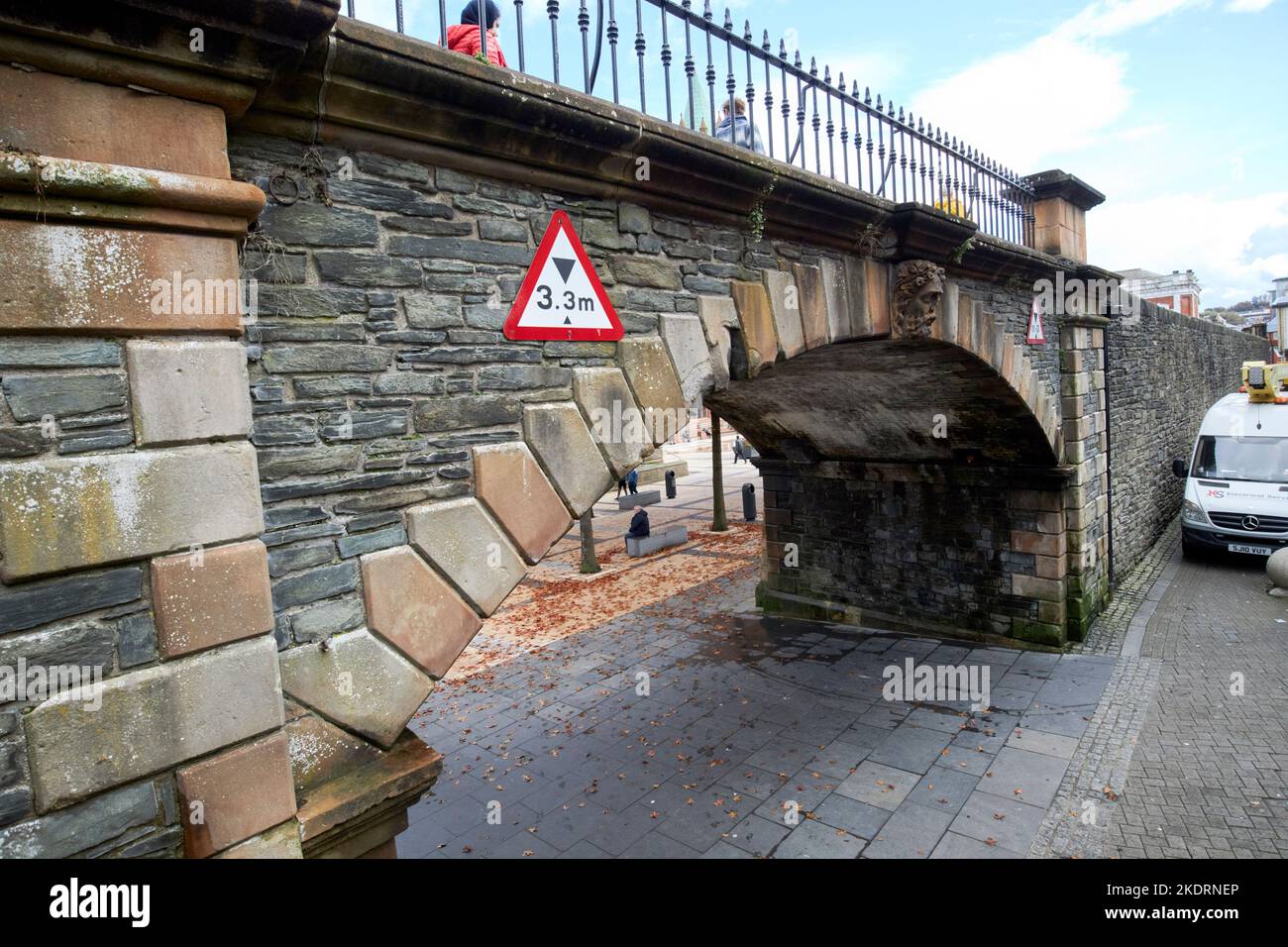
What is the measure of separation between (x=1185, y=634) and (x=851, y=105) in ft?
23.3

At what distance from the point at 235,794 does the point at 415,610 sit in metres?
0.83

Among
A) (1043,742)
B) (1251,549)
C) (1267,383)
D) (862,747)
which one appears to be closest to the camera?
(1043,742)

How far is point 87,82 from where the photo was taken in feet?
6.41

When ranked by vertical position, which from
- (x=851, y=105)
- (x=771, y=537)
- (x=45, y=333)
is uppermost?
(x=851, y=105)

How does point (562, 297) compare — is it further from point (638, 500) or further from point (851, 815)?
point (638, 500)

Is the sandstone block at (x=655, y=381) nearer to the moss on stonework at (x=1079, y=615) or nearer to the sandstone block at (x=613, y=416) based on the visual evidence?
the sandstone block at (x=613, y=416)

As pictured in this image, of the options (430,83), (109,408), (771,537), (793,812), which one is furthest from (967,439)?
(109,408)

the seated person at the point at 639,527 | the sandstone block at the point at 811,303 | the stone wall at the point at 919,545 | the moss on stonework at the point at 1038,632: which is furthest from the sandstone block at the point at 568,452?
the seated person at the point at 639,527

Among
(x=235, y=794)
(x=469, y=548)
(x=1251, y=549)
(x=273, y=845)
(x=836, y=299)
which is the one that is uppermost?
(x=836, y=299)

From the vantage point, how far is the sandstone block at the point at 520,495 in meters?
2.95

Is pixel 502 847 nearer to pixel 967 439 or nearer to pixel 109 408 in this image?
pixel 109 408

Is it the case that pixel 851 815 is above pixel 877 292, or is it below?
below

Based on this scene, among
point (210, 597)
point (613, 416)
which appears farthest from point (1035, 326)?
point (210, 597)

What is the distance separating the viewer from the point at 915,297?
5324mm
